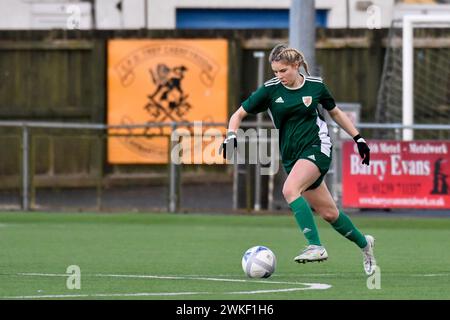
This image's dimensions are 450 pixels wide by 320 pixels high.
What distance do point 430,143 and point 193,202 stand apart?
16.3ft

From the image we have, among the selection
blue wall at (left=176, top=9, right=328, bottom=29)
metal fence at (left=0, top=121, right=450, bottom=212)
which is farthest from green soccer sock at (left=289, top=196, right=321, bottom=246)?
blue wall at (left=176, top=9, right=328, bottom=29)

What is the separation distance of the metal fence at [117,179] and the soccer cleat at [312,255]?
11.2 metres

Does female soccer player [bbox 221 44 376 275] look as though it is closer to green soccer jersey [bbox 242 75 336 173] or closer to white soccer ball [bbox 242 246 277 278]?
green soccer jersey [bbox 242 75 336 173]

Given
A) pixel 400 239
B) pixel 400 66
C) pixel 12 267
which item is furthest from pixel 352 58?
pixel 12 267

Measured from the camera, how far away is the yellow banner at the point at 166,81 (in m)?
30.9

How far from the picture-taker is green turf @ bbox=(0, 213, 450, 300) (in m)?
11.7

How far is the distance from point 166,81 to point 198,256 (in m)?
15.5

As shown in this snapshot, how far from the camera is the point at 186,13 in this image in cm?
3603

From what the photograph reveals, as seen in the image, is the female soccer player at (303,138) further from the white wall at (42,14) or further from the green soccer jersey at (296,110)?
the white wall at (42,14)

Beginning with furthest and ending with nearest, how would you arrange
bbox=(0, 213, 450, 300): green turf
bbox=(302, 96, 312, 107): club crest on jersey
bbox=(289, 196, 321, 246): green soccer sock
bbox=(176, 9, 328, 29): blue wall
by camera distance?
1. bbox=(176, 9, 328, 29): blue wall
2. bbox=(302, 96, 312, 107): club crest on jersey
3. bbox=(289, 196, 321, 246): green soccer sock
4. bbox=(0, 213, 450, 300): green turf

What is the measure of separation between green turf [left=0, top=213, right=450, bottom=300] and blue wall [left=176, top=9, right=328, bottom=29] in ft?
38.0

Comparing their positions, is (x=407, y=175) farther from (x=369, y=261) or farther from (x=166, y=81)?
(x=369, y=261)

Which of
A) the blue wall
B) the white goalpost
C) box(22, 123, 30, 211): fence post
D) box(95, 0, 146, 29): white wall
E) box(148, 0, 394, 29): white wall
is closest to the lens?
box(22, 123, 30, 211): fence post

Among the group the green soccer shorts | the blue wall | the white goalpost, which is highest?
the blue wall
